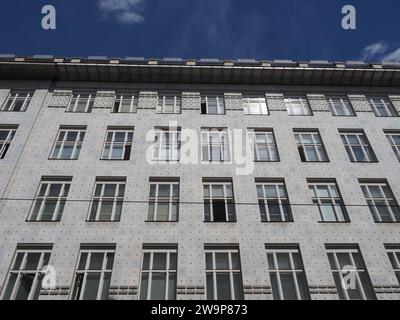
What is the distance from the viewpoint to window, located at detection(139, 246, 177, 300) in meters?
12.9

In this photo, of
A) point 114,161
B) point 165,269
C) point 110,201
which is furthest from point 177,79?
point 165,269

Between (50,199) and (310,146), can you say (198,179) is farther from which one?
(50,199)

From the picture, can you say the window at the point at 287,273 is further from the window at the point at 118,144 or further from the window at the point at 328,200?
the window at the point at 118,144

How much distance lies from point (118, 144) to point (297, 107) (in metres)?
11.2

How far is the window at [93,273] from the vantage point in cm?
1285

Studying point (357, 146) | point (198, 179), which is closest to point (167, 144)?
point (198, 179)

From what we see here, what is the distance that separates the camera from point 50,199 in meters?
15.5

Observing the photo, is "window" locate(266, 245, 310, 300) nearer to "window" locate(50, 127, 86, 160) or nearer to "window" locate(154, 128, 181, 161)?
"window" locate(154, 128, 181, 161)

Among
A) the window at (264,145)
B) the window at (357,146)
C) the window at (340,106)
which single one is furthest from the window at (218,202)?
the window at (340,106)

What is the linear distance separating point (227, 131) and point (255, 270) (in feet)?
27.4

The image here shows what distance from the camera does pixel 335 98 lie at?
21.5 meters

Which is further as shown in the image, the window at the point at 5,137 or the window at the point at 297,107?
the window at the point at 297,107

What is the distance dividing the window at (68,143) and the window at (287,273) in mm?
10973

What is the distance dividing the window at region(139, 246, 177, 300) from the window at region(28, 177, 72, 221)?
15.1ft
